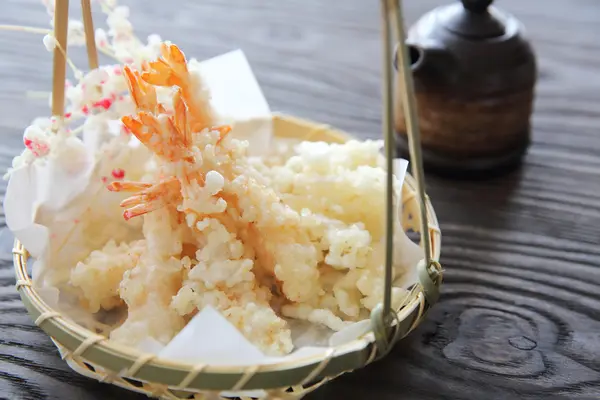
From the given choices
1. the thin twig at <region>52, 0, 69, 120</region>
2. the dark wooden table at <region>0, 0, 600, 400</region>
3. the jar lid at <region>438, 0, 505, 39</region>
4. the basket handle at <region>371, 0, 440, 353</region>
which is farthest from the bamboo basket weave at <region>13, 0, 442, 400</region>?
the jar lid at <region>438, 0, 505, 39</region>

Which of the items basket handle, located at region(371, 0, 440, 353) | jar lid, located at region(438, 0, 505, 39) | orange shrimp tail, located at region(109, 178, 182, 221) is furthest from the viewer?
jar lid, located at region(438, 0, 505, 39)

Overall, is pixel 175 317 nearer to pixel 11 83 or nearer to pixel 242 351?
pixel 242 351

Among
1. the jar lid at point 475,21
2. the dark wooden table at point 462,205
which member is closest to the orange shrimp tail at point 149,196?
the dark wooden table at point 462,205

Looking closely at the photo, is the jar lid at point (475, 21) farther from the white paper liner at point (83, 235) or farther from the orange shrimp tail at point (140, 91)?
the orange shrimp tail at point (140, 91)

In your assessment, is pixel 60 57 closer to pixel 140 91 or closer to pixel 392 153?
pixel 140 91

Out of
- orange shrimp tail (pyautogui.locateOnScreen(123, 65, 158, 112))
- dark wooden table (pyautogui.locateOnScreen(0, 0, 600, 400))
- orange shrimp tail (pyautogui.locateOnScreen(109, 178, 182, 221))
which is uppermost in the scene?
orange shrimp tail (pyautogui.locateOnScreen(123, 65, 158, 112))

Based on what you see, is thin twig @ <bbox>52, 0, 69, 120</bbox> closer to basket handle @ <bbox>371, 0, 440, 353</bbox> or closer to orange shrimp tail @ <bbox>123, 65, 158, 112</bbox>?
orange shrimp tail @ <bbox>123, 65, 158, 112</bbox>
